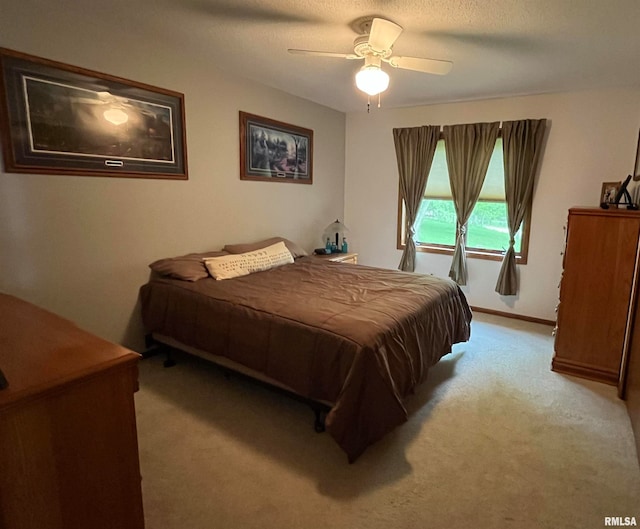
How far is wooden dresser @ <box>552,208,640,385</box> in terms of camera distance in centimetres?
269

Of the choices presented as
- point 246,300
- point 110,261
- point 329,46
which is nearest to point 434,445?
point 246,300

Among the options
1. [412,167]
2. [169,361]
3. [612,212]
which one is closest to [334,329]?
[169,361]

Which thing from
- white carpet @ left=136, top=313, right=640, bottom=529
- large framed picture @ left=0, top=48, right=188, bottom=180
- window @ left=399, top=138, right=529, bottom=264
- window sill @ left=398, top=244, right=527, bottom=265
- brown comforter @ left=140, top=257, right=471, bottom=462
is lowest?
white carpet @ left=136, top=313, right=640, bottom=529

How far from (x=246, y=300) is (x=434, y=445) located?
143cm

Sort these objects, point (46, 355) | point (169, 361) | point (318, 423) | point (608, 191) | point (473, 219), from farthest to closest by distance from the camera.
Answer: point (473, 219)
point (608, 191)
point (169, 361)
point (318, 423)
point (46, 355)

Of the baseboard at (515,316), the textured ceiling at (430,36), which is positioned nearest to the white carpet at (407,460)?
the baseboard at (515,316)

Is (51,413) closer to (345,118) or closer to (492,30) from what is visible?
(492,30)

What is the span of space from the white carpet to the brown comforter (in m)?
0.24

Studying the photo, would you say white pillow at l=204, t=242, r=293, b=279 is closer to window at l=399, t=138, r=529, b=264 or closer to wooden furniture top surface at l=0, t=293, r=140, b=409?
wooden furniture top surface at l=0, t=293, r=140, b=409

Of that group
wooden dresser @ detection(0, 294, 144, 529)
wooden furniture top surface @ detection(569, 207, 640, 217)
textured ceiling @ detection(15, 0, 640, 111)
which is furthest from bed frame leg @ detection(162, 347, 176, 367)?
wooden furniture top surface @ detection(569, 207, 640, 217)

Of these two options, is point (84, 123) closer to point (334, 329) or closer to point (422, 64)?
point (334, 329)

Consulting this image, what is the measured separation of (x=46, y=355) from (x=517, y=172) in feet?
14.0

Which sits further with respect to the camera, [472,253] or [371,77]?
[472,253]

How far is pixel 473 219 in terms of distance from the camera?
4.46 metres
